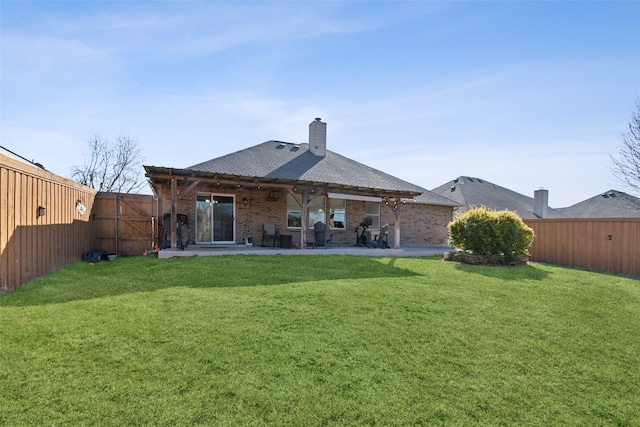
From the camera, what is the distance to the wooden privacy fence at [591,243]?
9.71m

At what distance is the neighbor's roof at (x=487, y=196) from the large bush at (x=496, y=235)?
9.56 m

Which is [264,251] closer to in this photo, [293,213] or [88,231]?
[293,213]

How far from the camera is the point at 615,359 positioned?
3742 mm

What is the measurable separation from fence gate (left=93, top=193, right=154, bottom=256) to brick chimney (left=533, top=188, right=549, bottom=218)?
24.4m

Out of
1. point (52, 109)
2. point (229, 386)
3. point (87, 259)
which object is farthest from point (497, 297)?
point (52, 109)

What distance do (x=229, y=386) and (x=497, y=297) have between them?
5.09 metres

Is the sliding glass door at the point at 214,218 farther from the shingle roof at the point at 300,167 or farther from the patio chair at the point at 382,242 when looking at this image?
the patio chair at the point at 382,242

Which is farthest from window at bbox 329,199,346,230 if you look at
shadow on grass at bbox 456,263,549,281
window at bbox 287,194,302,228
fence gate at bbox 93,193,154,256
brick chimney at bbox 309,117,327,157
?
fence gate at bbox 93,193,154,256

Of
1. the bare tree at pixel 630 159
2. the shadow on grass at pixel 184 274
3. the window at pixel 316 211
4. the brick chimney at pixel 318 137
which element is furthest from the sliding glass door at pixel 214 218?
the bare tree at pixel 630 159

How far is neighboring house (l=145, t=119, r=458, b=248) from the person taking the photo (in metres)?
11.2

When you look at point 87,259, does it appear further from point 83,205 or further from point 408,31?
point 408,31

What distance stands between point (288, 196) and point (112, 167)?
20.5m

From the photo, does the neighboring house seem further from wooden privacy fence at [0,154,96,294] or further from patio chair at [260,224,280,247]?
wooden privacy fence at [0,154,96,294]

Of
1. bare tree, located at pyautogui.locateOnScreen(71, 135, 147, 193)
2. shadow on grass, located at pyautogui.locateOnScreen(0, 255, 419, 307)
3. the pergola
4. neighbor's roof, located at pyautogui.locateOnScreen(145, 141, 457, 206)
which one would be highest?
bare tree, located at pyautogui.locateOnScreen(71, 135, 147, 193)
